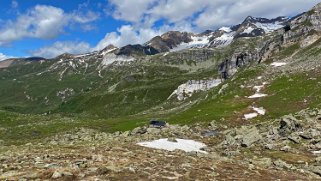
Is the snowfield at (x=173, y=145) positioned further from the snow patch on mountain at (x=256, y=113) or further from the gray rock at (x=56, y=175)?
Result: the snow patch on mountain at (x=256, y=113)

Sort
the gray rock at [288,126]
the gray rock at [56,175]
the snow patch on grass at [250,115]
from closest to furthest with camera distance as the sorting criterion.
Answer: the gray rock at [56,175] < the gray rock at [288,126] < the snow patch on grass at [250,115]

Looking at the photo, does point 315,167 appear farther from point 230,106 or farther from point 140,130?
point 230,106

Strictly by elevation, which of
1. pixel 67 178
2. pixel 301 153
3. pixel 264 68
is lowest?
pixel 301 153

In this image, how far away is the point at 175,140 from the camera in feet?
182

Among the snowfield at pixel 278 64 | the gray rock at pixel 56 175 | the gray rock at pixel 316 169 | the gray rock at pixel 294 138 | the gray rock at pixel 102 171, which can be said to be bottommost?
the gray rock at pixel 316 169

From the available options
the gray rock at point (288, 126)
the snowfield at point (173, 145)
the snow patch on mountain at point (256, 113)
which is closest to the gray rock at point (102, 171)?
the snowfield at point (173, 145)

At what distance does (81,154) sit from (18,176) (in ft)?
31.3

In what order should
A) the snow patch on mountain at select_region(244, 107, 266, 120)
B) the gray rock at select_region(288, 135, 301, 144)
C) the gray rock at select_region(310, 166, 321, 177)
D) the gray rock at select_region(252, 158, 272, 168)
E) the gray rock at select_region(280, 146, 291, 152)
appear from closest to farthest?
the gray rock at select_region(310, 166, 321, 177)
the gray rock at select_region(252, 158, 272, 168)
the gray rock at select_region(280, 146, 291, 152)
the gray rock at select_region(288, 135, 301, 144)
the snow patch on mountain at select_region(244, 107, 266, 120)

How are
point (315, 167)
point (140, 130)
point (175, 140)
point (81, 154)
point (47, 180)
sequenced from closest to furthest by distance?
point (47, 180) < point (81, 154) < point (315, 167) < point (175, 140) < point (140, 130)

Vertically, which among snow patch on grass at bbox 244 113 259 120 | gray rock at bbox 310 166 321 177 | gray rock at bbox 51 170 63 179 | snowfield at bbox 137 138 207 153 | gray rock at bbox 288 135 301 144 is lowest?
gray rock at bbox 310 166 321 177

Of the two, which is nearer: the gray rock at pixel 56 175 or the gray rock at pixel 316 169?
the gray rock at pixel 56 175

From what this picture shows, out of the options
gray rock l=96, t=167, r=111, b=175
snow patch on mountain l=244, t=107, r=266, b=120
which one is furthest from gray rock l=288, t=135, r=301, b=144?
snow patch on mountain l=244, t=107, r=266, b=120

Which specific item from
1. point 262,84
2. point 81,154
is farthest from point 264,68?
point 81,154

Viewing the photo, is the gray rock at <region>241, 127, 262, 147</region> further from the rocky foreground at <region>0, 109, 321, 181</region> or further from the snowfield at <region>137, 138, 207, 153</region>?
the snowfield at <region>137, 138, 207, 153</region>
